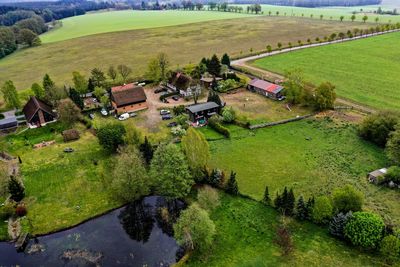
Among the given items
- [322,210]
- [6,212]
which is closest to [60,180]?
[6,212]

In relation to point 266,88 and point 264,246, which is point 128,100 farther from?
point 264,246

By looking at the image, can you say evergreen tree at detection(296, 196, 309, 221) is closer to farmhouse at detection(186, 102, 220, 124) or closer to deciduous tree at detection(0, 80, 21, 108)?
farmhouse at detection(186, 102, 220, 124)

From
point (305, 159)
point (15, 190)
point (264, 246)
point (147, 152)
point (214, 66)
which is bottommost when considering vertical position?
point (264, 246)

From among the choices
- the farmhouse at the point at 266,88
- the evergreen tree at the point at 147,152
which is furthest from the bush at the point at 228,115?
the evergreen tree at the point at 147,152

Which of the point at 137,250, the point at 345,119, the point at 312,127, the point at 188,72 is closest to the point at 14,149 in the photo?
the point at 137,250

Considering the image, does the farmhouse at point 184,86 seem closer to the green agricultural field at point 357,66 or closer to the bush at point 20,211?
the green agricultural field at point 357,66

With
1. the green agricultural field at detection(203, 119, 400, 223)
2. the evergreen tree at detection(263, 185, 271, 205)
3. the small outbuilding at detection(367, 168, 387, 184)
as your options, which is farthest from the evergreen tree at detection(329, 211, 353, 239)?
the small outbuilding at detection(367, 168, 387, 184)

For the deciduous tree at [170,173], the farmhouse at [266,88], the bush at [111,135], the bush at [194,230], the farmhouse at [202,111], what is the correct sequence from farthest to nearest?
the farmhouse at [266,88]
the farmhouse at [202,111]
the bush at [111,135]
the deciduous tree at [170,173]
the bush at [194,230]
